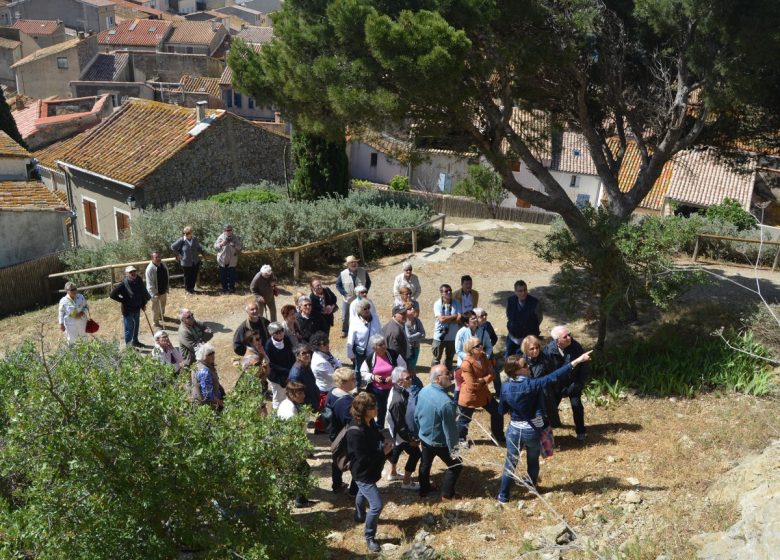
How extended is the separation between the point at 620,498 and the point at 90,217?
22.8 m

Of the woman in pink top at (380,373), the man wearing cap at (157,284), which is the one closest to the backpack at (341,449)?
the woman in pink top at (380,373)

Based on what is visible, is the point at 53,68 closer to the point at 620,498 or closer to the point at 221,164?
the point at 221,164

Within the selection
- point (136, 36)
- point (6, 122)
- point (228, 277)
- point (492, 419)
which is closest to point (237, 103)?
point (136, 36)

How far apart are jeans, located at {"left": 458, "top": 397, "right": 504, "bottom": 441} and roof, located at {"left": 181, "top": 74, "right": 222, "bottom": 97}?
46.5 m

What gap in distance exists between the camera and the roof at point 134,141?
2323cm

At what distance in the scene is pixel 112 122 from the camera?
25562 millimetres

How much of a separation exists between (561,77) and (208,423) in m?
9.90

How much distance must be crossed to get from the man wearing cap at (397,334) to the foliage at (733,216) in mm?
14021

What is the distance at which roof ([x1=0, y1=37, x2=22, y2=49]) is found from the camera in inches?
2356

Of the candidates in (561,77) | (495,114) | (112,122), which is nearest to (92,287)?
(495,114)

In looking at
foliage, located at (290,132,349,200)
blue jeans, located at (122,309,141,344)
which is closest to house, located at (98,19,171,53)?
foliage, located at (290,132,349,200)

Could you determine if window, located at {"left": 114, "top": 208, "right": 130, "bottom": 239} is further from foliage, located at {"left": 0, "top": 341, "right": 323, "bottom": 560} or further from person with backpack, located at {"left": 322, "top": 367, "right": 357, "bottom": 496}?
foliage, located at {"left": 0, "top": 341, "right": 323, "bottom": 560}

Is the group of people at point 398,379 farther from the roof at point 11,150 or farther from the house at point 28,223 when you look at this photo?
the roof at point 11,150

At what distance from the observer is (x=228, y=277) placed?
14883 mm
